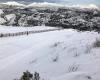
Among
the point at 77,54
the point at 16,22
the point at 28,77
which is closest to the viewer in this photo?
the point at 28,77

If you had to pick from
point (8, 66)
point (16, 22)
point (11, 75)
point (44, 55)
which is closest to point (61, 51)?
point (44, 55)

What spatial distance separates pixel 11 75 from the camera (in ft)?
21.5

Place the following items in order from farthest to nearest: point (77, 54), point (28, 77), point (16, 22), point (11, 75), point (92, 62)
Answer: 1. point (16, 22)
2. point (77, 54)
3. point (92, 62)
4. point (11, 75)
5. point (28, 77)

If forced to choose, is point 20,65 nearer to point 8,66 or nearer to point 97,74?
point 8,66

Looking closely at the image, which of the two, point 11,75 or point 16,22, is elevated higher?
point 11,75

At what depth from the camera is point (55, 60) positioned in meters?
7.64

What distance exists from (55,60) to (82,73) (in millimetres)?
1978

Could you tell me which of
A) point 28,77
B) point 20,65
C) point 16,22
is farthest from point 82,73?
point 16,22

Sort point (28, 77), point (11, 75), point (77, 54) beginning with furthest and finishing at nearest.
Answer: point (77, 54) < point (11, 75) < point (28, 77)

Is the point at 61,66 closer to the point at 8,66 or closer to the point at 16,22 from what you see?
the point at 8,66

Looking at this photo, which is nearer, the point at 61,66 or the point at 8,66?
the point at 61,66

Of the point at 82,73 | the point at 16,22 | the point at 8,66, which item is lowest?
the point at 16,22

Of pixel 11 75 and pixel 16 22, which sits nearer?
pixel 11 75

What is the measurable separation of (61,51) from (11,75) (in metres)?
2.87
